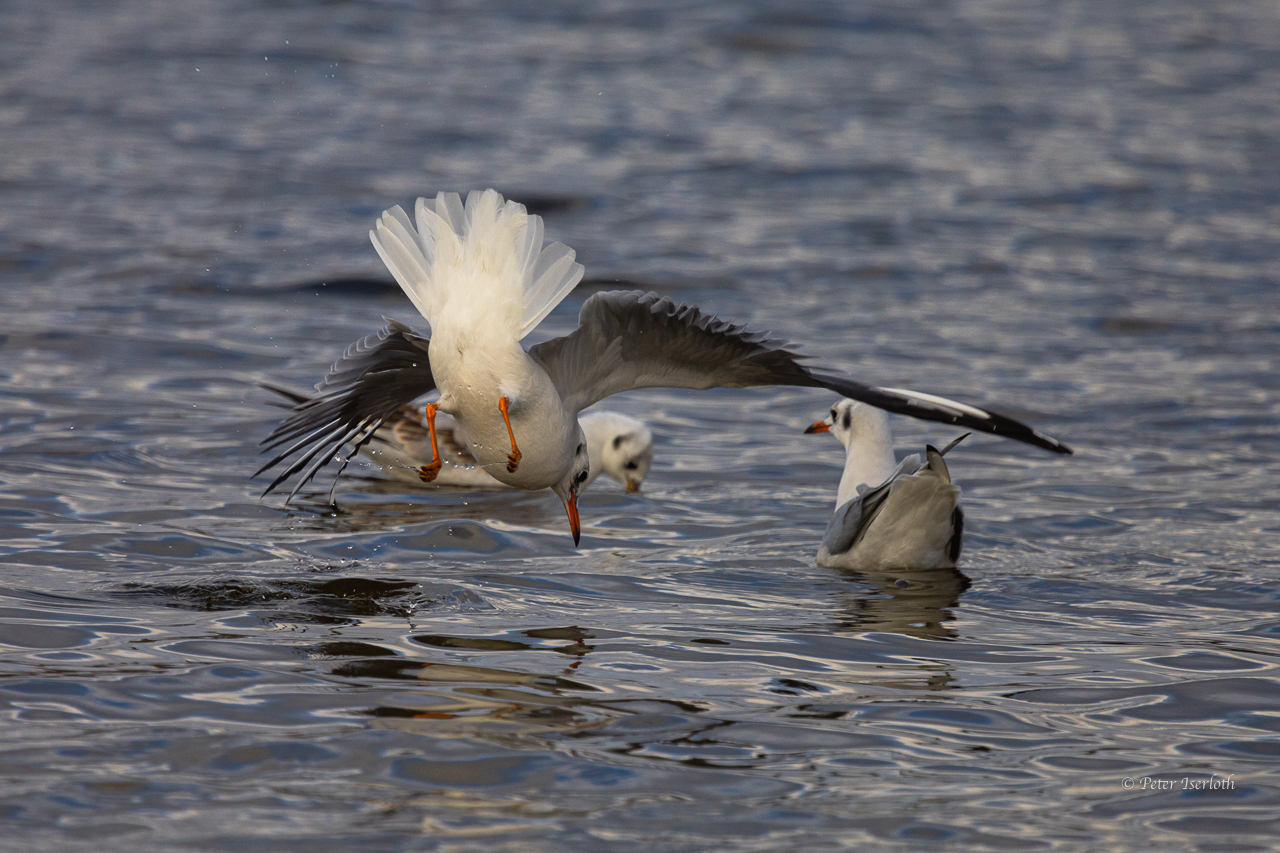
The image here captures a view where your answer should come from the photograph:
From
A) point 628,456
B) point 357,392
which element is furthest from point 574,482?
point 628,456

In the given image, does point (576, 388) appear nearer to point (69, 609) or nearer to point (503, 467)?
point (503, 467)

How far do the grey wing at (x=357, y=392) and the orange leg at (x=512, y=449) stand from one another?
0.81 m

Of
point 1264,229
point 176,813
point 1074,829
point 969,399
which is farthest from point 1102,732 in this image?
point 1264,229

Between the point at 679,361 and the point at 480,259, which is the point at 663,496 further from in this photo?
the point at 480,259

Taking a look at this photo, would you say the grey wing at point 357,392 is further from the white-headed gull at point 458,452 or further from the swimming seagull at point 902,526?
the swimming seagull at point 902,526

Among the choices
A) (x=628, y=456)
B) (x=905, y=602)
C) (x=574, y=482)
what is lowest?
(x=905, y=602)

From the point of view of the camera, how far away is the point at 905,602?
20.5 ft

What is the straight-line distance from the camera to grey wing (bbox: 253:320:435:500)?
6348 mm

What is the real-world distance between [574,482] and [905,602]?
1470 millimetres

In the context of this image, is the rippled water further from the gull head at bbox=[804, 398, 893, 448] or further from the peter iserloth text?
the gull head at bbox=[804, 398, 893, 448]

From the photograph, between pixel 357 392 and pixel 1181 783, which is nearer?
pixel 1181 783

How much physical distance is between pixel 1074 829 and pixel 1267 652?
187 centimetres

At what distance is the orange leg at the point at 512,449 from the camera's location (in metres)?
5.30

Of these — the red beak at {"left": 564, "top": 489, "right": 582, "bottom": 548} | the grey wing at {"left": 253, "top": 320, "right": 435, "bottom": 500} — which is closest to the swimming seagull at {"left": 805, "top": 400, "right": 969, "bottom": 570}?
the red beak at {"left": 564, "top": 489, "right": 582, "bottom": 548}
